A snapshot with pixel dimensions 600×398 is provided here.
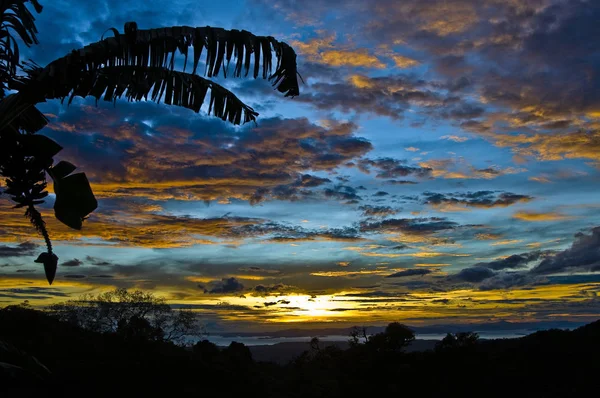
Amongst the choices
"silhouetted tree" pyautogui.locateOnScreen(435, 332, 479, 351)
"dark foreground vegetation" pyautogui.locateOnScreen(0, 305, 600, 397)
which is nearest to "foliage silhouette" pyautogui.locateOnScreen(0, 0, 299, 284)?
"dark foreground vegetation" pyautogui.locateOnScreen(0, 305, 600, 397)

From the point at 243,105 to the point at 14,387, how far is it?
8.97 m

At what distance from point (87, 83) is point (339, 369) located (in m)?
22.5

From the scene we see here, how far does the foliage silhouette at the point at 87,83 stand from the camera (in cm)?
594

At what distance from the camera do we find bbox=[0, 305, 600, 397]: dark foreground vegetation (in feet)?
43.7

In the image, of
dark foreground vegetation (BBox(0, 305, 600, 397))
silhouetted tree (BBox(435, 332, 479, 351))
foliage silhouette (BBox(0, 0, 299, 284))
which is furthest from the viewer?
silhouetted tree (BBox(435, 332, 479, 351))

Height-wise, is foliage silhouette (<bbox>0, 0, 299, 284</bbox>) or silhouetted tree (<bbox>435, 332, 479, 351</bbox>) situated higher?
foliage silhouette (<bbox>0, 0, 299, 284</bbox>)

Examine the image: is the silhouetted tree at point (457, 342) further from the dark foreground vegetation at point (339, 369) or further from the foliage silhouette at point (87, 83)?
the foliage silhouette at point (87, 83)

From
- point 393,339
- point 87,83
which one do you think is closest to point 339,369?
point 393,339

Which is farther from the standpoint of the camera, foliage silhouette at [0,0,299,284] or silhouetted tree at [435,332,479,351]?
silhouetted tree at [435,332,479,351]

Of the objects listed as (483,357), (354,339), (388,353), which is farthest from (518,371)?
(354,339)

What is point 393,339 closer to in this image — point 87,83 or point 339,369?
point 339,369

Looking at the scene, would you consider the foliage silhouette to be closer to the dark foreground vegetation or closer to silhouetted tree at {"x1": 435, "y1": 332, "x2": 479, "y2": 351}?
the dark foreground vegetation

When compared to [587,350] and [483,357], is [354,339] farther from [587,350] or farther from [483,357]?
[587,350]

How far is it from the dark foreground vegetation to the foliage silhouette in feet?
23.4
